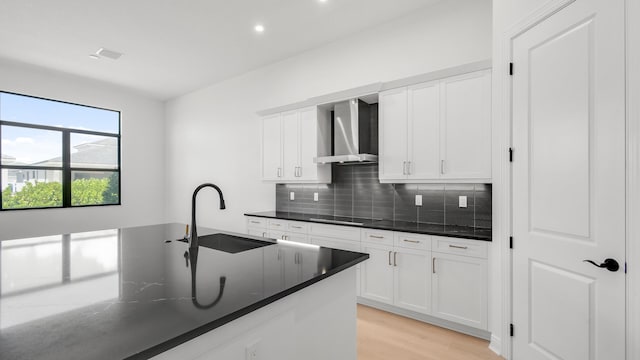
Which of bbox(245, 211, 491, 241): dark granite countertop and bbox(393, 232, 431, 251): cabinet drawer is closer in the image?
bbox(245, 211, 491, 241): dark granite countertop

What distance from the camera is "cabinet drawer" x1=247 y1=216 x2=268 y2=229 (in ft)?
13.3

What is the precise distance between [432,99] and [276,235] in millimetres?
2481

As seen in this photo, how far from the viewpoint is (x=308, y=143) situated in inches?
150

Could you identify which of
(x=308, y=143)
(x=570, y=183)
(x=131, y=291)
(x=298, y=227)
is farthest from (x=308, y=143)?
(x=131, y=291)

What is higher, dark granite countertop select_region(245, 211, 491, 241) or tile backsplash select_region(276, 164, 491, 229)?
tile backsplash select_region(276, 164, 491, 229)

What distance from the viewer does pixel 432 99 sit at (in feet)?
9.42

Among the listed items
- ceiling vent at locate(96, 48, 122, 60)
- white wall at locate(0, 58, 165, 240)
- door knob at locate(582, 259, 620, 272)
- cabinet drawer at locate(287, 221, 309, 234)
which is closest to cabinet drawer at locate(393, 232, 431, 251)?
cabinet drawer at locate(287, 221, 309, 234)

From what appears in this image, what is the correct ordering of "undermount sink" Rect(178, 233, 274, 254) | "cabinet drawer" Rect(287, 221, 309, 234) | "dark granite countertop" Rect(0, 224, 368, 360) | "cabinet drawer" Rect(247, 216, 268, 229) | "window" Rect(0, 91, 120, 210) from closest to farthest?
"dark granite countertop" Rect(0, 224, 368, 360), "undermount sink" Rect(178, 233, 274, 254), "cabinet drawer" Rect(287, 221, 309, 234), "cabinet drawer" Rect(247, 216, 268, 229), "window" Rect(0, 91, 120, 210)

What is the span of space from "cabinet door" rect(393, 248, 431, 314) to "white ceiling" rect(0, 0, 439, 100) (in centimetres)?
264

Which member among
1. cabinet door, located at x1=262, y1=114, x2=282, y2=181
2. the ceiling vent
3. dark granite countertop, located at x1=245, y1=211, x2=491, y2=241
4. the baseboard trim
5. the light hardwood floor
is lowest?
the light hardwood floor

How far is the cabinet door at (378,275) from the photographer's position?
2.96m

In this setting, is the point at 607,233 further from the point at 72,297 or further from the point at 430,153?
the point at 72,297

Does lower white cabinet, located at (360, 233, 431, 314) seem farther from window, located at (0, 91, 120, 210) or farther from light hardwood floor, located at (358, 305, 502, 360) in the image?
window, located at (0, 91, 120, 210)

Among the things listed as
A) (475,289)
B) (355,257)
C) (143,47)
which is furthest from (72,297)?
(143,47)
